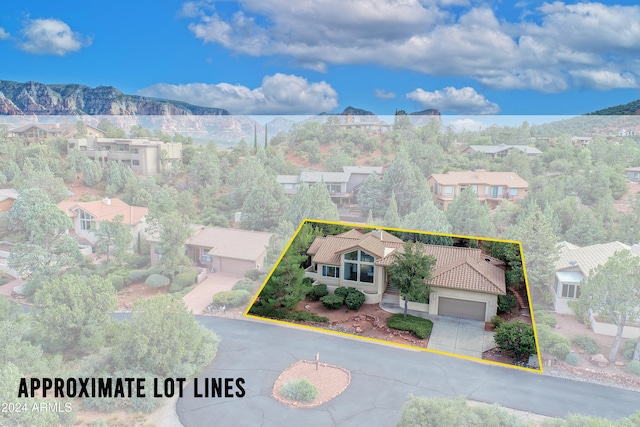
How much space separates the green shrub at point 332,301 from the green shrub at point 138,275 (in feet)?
13.4

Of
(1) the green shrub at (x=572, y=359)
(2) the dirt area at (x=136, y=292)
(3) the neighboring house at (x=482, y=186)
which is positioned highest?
(3) the neighboring house at (x=482, y=186)

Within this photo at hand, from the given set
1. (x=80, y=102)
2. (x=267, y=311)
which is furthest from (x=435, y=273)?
(x=80, y=102)

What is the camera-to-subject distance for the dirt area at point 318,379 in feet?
16.8

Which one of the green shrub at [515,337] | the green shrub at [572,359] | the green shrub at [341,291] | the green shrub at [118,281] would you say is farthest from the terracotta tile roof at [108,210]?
the green shrub at [572,359]

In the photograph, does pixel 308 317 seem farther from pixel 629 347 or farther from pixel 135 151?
pixel 135 151

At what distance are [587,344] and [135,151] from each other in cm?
908

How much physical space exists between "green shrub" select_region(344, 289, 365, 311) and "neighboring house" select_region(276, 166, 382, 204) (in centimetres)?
321

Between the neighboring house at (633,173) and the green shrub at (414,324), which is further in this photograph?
the neighboring house at (633,173)

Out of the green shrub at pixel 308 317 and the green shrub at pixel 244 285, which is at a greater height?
the green shrub at pixel 308 317

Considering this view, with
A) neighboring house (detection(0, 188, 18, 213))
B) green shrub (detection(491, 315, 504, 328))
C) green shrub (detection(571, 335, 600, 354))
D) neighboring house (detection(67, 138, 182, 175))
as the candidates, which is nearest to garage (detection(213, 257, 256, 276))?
neighboring house (detection(67, 138, 182, 175))

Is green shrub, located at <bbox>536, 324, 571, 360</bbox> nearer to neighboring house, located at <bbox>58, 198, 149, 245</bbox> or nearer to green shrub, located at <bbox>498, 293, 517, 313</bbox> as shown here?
→ green shrub, located at <bbox>498, 293, 517, 313</bbox>

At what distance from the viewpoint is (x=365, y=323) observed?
4949 millimetres

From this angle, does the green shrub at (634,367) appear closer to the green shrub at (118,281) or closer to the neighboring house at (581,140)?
the neighboring house at (581,140)

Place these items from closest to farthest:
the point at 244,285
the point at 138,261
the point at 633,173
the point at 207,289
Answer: the point at 633,173
the point at 244,285
the point at 207,289
the point at 138,261
